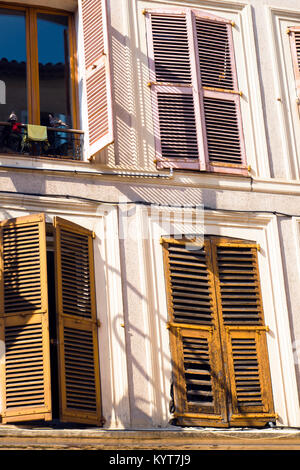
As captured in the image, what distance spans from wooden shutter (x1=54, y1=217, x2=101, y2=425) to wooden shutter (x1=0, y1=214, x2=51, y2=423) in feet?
0.68

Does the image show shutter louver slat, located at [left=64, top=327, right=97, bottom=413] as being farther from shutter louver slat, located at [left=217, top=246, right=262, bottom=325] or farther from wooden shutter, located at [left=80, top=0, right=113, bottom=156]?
wooden shutter, located at [left=80, top=0, right=113, bottom=156]

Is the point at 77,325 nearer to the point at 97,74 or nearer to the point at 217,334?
the point at 217,334

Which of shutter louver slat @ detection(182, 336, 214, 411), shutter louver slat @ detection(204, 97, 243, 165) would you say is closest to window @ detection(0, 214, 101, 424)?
shutter louver slat @ detection(182, 336, 214, 411)

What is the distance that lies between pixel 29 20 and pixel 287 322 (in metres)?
4.86

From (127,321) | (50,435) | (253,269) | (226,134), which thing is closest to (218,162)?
(226,134)

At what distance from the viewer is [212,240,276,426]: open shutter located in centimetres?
1353

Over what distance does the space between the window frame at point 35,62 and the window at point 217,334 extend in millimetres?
2152

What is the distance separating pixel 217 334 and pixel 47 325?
6.75ft

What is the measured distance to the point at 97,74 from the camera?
47.3 feet

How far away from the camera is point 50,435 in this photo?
469 inches

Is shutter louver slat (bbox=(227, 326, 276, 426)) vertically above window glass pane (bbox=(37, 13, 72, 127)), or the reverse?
window glass pane (bbox=(37, 13, 72, 127))

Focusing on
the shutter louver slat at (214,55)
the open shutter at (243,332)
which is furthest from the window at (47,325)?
the shutter louver slat at (214,55)

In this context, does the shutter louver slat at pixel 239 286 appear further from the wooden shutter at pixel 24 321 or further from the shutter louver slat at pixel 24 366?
the shutter louver slat at pixel 24 366

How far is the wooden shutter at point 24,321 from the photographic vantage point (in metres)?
12.5
